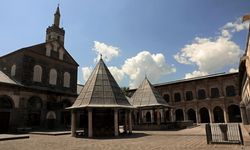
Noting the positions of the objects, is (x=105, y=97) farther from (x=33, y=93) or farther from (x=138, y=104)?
(x=33, y=93)

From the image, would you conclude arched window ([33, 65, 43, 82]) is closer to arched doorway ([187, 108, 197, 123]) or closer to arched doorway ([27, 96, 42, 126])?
arched doorway ([27, 96, 42, 126])

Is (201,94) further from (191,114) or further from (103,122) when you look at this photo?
(103,122)

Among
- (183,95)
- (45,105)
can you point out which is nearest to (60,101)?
(45,105)

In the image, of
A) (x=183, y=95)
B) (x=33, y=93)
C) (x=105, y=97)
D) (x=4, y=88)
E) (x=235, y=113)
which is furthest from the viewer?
(x=183, y=95)

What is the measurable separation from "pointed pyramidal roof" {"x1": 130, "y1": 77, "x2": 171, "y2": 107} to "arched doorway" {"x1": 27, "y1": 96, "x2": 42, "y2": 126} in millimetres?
13066

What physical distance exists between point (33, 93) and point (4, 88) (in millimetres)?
3998

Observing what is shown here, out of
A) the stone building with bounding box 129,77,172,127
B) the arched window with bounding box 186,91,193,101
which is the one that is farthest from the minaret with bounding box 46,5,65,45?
the arched window with bounding box 186,91,193,101

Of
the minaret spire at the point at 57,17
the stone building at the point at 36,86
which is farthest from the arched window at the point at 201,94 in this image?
the minaret spire at the point at 57,17

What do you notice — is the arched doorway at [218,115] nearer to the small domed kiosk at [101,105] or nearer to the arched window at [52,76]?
the small domed kiosk at [101,105]

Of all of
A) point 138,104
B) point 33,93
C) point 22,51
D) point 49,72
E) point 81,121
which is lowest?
point 81,121

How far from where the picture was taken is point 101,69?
19.6 metres

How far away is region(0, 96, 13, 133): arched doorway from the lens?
23.2 meters

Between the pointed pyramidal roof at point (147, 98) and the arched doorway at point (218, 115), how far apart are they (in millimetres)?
19240

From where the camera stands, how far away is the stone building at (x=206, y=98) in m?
37.8
